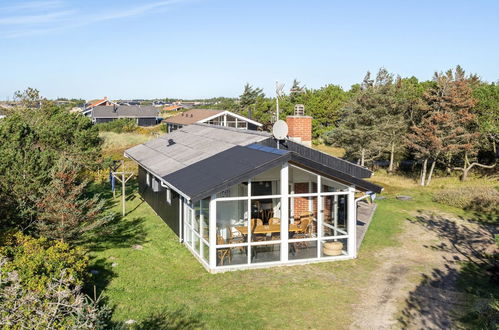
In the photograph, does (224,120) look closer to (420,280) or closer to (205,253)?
(205,253)

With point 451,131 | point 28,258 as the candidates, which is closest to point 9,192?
point 28,258

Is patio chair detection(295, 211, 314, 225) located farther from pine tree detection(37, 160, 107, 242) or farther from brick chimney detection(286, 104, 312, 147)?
pine tree detection(37, 160, 107, 242)

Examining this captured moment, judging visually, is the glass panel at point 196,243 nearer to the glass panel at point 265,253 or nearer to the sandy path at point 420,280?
the glass panel at point 265,253

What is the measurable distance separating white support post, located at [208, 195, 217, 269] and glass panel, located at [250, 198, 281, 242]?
1.30 m

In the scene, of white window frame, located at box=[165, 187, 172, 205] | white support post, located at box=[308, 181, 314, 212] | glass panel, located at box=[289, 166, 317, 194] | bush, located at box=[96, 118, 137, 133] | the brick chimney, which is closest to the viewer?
glass panel, located at box=[289, 166, 317, 194]

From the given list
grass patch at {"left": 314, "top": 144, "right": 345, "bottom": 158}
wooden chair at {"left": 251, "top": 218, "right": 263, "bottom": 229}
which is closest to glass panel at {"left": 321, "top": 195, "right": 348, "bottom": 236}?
wooden chair at {"left": 251, "top": 218, "right": 263, "bottom": 229}

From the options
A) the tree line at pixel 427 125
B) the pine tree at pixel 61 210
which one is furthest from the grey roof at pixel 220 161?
the tree line at pixel 427 125

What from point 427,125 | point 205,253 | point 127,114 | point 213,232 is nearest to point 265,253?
point 205,253

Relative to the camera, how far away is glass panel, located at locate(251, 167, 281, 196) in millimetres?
14016

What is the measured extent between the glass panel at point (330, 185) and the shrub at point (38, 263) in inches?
289

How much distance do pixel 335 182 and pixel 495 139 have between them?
764 inches

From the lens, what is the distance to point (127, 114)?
269ft

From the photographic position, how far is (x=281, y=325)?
940 cm

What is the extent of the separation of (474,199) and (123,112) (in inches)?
2746
